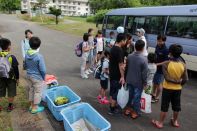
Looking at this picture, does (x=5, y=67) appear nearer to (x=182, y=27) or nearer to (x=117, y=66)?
(x=117, y=66)

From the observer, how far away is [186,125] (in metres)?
5.24

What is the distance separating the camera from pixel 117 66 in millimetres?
5199

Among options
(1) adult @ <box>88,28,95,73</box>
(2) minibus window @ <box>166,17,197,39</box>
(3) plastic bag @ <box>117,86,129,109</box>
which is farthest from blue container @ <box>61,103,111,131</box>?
(2) minibus window @ <box>166,17,197,39</box>

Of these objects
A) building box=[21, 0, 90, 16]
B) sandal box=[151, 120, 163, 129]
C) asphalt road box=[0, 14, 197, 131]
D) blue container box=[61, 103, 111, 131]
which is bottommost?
asphalt road box=[0, 14, 197, 131]

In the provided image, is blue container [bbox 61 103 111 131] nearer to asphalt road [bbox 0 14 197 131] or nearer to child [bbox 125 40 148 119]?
asphalt road [bbox 0 14 197 131]

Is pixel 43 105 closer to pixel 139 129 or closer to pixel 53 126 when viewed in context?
pixel 53 126

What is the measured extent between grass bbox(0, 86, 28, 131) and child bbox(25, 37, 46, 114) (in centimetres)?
54

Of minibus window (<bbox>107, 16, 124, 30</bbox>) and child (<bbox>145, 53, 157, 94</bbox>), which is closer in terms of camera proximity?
child (<bbox>145, 53, 157, 94</bbox>)

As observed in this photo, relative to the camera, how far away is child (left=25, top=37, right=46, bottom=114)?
16.9 feet

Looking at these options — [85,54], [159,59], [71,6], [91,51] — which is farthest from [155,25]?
[71,6]

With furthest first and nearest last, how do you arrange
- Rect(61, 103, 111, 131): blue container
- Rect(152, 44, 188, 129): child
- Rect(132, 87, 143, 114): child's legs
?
1. Rect(132, 87, 143, 114): child's legs
2. Rect(61, 103, 111, 131): blue container
3. Rect(152, 44, 188, 129): child

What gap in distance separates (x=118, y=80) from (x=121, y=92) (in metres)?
0.28

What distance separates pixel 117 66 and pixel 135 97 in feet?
2.70

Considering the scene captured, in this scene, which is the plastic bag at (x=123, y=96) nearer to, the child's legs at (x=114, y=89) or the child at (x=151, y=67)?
the child's legs at (x=114, y=89)
